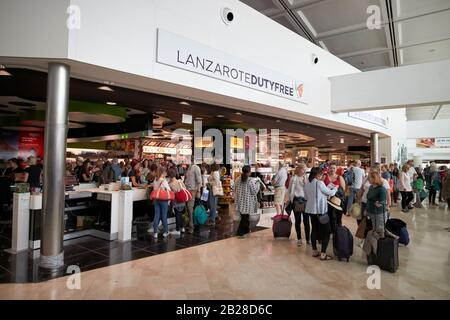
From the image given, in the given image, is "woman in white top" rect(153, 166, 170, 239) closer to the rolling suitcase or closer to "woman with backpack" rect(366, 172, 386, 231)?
the rolling suitcase

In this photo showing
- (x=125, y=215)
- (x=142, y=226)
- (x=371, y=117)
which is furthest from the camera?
(x=371, y=117)

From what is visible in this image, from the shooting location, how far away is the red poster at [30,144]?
12773 mm

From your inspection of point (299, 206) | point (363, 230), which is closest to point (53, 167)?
point (299, 206)

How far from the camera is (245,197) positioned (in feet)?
17.0

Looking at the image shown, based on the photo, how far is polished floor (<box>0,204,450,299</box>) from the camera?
2.92 m

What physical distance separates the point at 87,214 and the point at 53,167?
2352 mm

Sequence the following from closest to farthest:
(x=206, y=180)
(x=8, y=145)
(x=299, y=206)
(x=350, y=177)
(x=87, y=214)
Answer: (x=299, y=206) < (x=87, y=214) < (x=350, y=177) < (x=206, y=180) < (x=8, y=145)

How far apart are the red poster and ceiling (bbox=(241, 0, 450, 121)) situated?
1134 cm

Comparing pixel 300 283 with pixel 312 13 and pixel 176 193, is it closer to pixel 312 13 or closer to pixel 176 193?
pixel 176 193

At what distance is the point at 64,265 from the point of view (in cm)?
366
